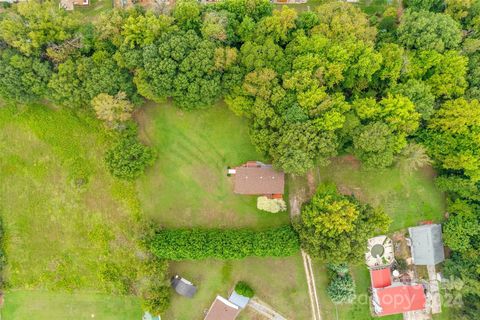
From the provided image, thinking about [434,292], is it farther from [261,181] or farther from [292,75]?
[292,75]

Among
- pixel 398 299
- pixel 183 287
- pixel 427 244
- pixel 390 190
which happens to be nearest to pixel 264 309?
pixel 183 287

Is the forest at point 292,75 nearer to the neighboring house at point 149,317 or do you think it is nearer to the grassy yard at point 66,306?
the neighboring house at point 149,317

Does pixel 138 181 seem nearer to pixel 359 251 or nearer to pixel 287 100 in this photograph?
pixel 287 100

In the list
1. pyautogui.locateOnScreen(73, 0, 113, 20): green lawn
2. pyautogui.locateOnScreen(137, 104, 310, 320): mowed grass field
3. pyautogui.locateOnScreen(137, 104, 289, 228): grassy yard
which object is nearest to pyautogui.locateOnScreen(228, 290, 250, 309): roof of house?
pyautogui.locateOnScreen(137, 104, 310, 320): mowed grass field

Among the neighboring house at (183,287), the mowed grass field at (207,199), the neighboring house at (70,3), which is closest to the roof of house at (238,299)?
the mowed grass field at (207,199)

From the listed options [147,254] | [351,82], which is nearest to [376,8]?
[351,82]

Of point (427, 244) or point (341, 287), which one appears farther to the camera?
point (427, 244)
